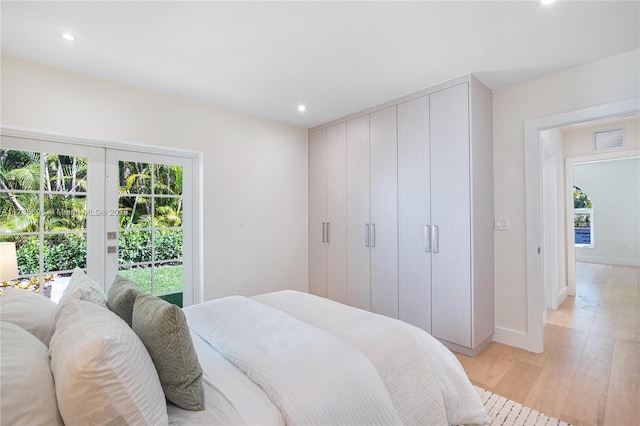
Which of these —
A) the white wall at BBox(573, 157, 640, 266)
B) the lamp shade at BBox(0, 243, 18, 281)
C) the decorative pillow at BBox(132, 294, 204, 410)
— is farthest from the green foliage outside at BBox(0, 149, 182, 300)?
the white wall at BBox(573, 157, 640, 266)

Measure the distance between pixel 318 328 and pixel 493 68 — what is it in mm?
2544

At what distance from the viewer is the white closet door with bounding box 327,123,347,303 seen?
12.3 ft

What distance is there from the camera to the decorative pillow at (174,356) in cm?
103

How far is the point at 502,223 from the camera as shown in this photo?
2920mm

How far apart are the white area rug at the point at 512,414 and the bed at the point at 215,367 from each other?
0.44 m

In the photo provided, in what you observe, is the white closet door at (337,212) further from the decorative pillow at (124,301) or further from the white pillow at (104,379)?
the white pillow at (104,379)

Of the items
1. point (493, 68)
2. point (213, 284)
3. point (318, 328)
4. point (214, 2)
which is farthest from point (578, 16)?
point (213, 284)

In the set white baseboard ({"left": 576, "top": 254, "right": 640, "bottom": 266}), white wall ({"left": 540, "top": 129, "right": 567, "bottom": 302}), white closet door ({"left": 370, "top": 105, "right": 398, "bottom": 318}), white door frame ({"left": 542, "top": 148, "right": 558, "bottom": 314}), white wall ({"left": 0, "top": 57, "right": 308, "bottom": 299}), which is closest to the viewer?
white wall ({"left": 0, "top": 57, "right": 308, "bottom": 299})

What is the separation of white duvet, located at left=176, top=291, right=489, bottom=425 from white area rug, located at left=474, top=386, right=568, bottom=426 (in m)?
0.42

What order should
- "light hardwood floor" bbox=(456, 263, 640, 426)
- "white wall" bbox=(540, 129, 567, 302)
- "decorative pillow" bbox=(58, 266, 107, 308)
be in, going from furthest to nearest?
"white wall" bbox=(540, 129, 567, 302)
"light hardwood floor" bbox=(456, 263, 640, 426)
"decorative pillow" bbox=(58, 266, 107, 308)

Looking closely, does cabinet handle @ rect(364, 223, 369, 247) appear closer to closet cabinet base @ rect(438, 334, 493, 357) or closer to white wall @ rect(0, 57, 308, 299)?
white wall @ rect(0, 57, 308, 299)

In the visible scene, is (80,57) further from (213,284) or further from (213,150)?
(213,284)

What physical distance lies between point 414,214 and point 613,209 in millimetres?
7214

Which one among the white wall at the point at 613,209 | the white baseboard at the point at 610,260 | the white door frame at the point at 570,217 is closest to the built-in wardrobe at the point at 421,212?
the white door frame at the point at 570,217
